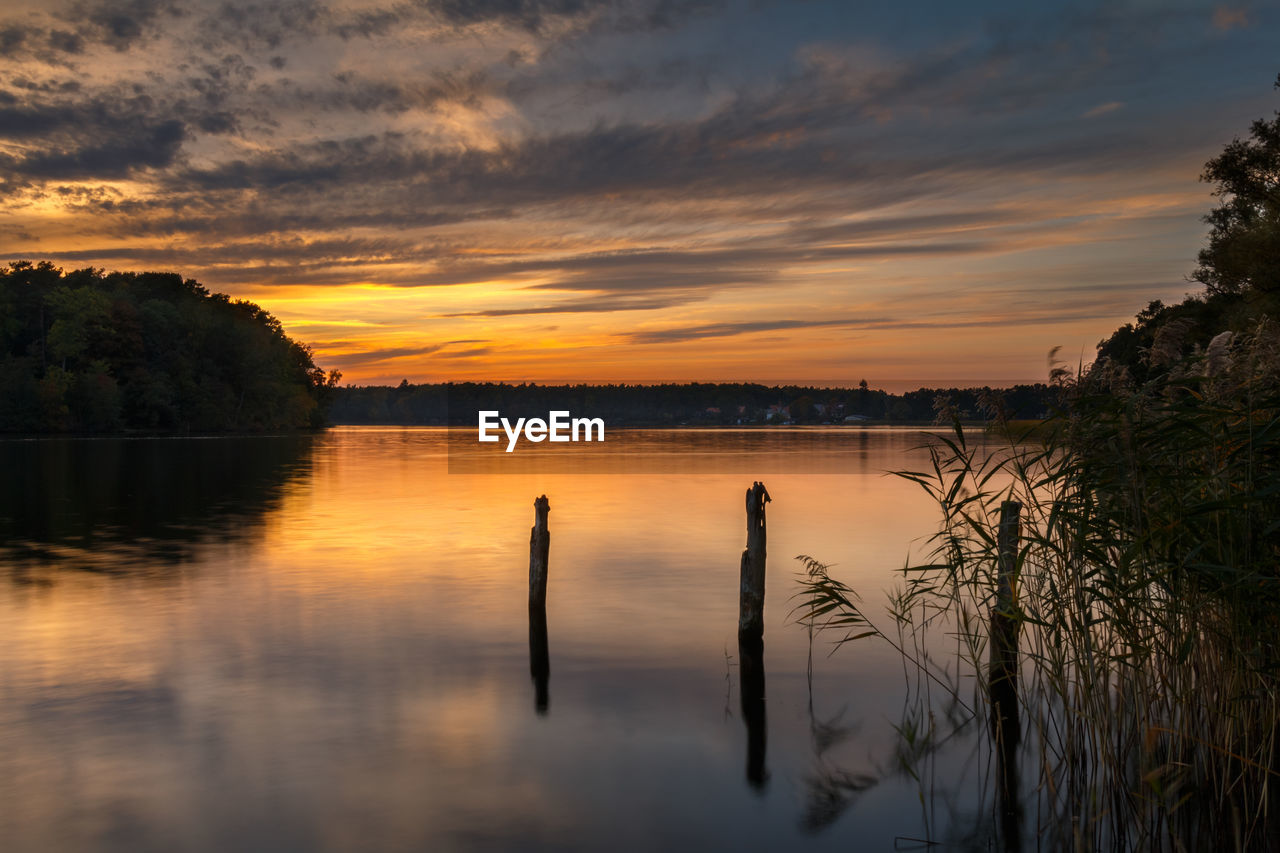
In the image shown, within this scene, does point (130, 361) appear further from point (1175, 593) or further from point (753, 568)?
point (1175, 593)

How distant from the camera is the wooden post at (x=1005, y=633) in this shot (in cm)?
1197

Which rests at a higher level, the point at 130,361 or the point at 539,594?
the point at 130,361

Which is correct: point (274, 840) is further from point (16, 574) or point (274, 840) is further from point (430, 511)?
point (430, 511)

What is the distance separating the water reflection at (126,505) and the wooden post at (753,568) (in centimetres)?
1952

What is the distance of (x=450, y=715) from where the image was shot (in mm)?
14484

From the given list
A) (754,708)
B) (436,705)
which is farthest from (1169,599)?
(436,705)

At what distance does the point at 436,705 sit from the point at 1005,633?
8.65 meters

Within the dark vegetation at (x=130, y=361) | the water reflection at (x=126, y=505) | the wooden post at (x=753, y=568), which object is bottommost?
the water reflection at (x=126, y=505)

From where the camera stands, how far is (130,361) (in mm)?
135250

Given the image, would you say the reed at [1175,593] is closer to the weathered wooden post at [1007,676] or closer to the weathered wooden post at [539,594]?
the weathered wooden post at [1007,676]

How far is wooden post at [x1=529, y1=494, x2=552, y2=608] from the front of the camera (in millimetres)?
17750

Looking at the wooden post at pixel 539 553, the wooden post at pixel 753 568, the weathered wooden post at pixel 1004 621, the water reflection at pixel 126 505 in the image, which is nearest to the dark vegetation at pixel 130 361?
the water reflection at pixel 126 505

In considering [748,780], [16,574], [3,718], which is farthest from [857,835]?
[16,574]

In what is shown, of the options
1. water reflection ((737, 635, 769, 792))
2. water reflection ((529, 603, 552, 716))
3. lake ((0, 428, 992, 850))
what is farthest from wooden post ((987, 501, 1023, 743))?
water reflection ((529, 603, 552, 716))
